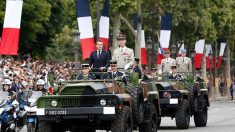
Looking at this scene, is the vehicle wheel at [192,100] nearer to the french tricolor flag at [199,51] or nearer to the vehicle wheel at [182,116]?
the vehicle wheel at [182,116]

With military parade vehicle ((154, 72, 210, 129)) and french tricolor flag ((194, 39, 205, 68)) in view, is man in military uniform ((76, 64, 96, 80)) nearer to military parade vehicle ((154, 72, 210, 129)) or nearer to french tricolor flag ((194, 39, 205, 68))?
military parade vehicle ((154, 72, 210, 129))

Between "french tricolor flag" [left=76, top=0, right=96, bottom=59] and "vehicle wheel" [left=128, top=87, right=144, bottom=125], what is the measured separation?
14553mm

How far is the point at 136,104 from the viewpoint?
2152 cm

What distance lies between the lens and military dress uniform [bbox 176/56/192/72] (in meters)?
31.6

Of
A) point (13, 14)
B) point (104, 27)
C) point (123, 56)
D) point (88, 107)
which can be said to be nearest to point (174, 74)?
point (13, 14)

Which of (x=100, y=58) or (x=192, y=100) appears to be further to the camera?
(x=192, y=100)

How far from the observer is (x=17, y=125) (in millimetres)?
25344

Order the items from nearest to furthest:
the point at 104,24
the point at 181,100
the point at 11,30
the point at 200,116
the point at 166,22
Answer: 1. the point at 181,100
2. the point at 11,30
3. the point at 200,116
4. the point at 104,24
5. the point at 166,22

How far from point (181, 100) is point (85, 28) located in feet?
31.0

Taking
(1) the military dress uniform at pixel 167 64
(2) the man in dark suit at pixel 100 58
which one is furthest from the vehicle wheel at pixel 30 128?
(1) the military dress uniform at pixel 167 64

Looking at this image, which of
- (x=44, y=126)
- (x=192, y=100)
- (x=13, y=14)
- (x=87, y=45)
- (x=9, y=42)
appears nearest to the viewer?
(x=44, y=126)

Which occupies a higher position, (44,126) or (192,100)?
(192,100)

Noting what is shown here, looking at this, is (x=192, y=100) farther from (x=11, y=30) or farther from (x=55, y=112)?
(x=55, y=112)

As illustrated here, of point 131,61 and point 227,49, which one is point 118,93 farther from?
point 227,49
